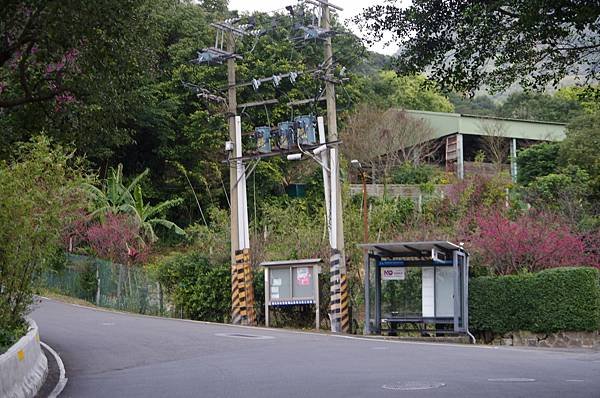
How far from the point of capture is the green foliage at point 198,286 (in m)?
35.3

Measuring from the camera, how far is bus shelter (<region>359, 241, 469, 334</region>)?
28.2 meters

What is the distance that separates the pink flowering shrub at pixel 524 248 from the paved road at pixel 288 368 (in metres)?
7.95

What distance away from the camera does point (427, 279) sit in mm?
29031

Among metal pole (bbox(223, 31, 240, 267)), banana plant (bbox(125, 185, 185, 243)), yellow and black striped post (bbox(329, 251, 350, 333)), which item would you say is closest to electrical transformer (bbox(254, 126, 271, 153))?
metal pole (bbox(223, 31, 240, 267))

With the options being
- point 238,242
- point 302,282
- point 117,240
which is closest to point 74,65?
point 302,282

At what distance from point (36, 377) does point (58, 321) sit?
1621cm

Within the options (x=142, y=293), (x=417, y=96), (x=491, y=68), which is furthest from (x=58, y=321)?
(x=417, y=96)

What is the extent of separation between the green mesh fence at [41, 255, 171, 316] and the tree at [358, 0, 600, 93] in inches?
1030

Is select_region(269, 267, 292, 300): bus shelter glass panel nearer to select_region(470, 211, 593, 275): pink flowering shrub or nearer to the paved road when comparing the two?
the paved road

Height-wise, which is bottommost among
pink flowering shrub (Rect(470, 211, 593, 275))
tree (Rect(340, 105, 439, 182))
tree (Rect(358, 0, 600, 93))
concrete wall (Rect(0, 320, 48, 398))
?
concrete wall (Rect(0, 320, 48, 398))

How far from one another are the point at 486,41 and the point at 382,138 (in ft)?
143

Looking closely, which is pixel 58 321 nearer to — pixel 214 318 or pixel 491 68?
pixel 214 318

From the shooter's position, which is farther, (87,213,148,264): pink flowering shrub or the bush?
(87,213,148,264): pink flowering shrub

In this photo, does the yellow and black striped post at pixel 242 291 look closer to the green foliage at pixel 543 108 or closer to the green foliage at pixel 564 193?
the green foliage at pixel 564 193
